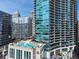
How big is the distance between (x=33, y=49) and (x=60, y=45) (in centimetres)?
1838

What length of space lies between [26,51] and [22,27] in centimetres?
5004

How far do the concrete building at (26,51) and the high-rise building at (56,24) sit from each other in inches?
302

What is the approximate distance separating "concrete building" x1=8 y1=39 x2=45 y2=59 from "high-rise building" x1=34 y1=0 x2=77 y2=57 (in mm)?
7660

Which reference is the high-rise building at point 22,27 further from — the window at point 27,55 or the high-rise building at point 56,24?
the window at point 27,55

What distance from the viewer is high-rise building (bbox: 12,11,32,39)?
8219 centimetres

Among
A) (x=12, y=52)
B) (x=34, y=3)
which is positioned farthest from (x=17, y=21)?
(x=12, y=52)

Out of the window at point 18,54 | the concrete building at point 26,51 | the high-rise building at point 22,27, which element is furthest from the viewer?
the high-rise building at point 22,27

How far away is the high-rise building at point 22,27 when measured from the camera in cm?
8219

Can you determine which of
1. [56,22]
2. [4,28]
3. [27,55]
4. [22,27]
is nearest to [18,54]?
[27,55]

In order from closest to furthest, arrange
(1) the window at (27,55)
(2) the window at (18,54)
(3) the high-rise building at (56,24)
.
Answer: (1) the window at (27,55), (2) the window at (18,54), (3) the high-rise building at (56,24)

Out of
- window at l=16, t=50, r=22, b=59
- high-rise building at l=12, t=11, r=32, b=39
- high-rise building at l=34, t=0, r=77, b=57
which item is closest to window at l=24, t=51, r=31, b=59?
window at l=16, t=50, r=22, b=59

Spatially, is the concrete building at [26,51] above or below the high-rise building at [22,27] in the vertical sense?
below

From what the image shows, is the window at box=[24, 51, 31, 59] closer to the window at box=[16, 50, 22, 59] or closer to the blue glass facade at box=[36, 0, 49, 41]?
the window at box=[16, 50, 22, 59]

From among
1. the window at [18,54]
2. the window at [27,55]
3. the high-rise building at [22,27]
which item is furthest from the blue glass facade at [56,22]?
the high-rise building at [22,27]
